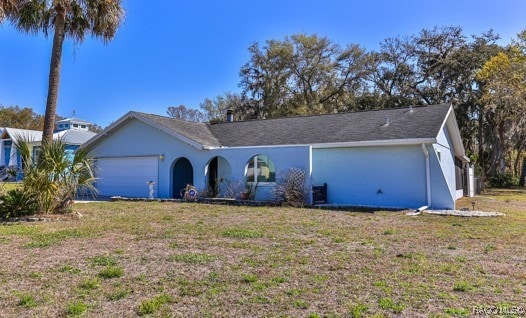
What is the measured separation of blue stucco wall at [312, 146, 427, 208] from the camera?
13.4 m

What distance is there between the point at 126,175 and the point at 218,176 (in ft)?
16.7

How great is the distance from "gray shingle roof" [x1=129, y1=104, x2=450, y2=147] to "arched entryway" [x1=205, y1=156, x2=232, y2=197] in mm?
897

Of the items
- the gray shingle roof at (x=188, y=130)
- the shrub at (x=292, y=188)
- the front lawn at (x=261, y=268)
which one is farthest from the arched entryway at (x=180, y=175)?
the front lawn at (x=261, y=268)

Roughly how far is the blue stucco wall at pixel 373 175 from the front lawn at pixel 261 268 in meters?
3.95

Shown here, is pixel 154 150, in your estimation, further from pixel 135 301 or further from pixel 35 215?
pixel 135 301

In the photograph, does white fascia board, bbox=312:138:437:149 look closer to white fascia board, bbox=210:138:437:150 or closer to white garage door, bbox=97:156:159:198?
white fascia board, bbox=210:138:437:150

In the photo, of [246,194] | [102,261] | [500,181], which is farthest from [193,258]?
[500,181]

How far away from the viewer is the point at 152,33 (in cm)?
2062

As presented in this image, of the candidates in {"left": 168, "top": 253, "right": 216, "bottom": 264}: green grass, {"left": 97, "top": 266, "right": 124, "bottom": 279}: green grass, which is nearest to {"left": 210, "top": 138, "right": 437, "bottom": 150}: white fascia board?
{"left": 168, "top": 253, "right": 216, "bottom": 264}: green grass

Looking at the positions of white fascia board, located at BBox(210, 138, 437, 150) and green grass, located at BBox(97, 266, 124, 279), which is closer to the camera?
green grass, located at BBox(97, 266, 124, 279)

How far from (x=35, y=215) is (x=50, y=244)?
12.6 ft

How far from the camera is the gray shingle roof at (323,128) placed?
1410 centimetres

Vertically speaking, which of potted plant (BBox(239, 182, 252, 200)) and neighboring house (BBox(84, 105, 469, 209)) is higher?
neighboring house (BBox(84, 105, 469, 209))

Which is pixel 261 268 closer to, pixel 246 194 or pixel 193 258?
pixel 193 258
